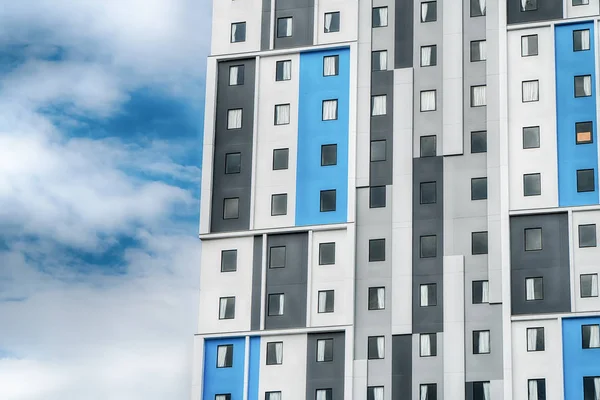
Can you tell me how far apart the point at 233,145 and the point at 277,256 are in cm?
714

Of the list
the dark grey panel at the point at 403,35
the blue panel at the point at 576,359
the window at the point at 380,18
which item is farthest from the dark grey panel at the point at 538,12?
the blue panel at the point at 576,359

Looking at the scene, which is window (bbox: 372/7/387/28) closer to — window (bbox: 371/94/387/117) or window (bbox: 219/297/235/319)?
window (bbox: 371/94/387/117)

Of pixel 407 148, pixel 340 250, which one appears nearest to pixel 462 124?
pixel 407 148

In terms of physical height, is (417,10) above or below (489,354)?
above

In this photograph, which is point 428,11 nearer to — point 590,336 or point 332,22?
point 332,22

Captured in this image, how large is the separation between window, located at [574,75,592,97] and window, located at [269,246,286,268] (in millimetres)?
18025

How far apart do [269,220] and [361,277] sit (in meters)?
6.34

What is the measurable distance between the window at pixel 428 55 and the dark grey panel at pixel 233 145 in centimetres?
994

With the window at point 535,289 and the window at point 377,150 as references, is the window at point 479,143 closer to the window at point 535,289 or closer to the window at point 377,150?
the window at point 377,150

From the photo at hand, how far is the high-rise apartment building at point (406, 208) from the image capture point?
3329 inches

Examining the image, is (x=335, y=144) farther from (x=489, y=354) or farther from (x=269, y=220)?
(x=489, y=354)

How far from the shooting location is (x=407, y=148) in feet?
291

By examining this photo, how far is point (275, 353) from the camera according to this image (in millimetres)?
87312

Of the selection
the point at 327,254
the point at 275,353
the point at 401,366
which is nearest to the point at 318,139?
the point at 327,254
